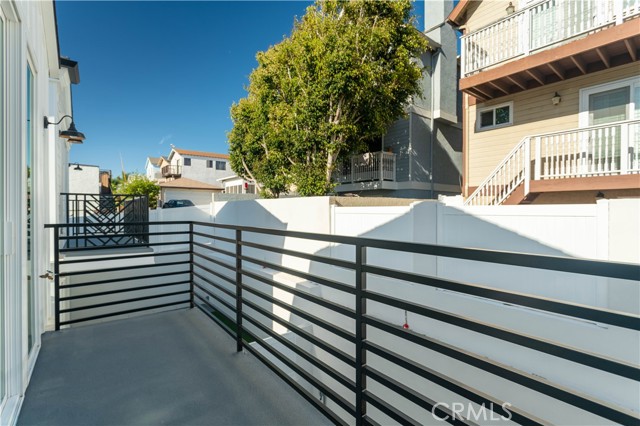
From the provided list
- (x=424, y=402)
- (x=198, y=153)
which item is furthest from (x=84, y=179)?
(x=424, y=402)

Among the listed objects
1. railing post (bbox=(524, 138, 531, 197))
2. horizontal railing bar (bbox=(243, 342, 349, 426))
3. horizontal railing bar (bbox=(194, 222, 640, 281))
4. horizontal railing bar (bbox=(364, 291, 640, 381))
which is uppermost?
railing post (bbox=(524, 138, 531, 197))

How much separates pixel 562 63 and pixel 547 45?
0.42 meters

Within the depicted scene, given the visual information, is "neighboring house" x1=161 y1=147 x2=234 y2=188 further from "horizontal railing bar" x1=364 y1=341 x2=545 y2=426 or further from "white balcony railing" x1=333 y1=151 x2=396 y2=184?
"horizontal railing bar" x1=364 y1=341 x2=545 y2=426

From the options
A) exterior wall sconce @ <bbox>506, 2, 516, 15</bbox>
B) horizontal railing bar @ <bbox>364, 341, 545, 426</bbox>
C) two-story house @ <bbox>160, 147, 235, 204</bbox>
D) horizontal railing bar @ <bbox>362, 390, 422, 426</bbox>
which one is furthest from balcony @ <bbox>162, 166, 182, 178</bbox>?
horizontal railing bar @ <bbox>364, 341, 545, 426</bbox>

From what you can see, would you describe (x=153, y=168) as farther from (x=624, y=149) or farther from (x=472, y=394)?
(x=472, y=394)

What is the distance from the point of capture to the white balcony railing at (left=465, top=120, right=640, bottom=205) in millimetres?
4781

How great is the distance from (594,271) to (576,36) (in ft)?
22.2

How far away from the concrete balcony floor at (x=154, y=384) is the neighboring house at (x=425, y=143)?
8.39 meters

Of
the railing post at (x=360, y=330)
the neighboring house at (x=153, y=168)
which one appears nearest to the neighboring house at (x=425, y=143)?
the railing post at (x=360, y=330)

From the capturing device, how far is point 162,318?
334cm

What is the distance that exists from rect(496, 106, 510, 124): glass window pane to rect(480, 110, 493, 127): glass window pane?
161 mm

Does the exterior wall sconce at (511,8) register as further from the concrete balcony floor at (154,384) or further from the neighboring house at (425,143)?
the concrete balcony floor at (154,384)

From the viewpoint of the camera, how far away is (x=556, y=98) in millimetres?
6301

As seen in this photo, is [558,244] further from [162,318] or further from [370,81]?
[370,81]
